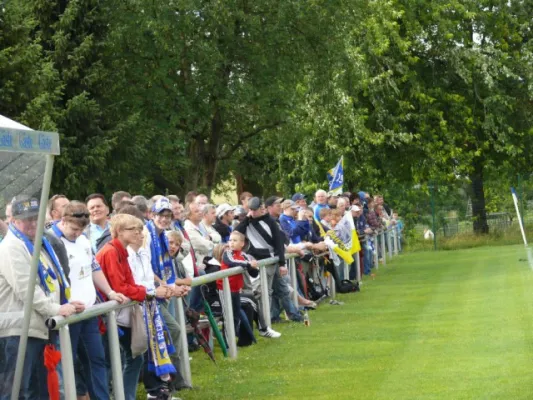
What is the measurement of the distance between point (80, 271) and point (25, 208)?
8.54 feet

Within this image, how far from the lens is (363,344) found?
16.6m

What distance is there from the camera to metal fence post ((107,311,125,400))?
1088 centimetres

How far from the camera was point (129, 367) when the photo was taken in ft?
37.7

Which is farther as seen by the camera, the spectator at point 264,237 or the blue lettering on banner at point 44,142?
the spectator at point 264,237

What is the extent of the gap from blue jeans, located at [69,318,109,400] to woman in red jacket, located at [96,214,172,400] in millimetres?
786

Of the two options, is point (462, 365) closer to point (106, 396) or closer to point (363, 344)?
point (363, 344)

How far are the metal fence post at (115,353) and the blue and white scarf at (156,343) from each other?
841 millimetres

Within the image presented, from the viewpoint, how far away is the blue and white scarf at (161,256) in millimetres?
13086

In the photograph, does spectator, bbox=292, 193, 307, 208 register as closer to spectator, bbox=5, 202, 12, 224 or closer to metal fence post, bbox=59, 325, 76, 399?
metal fence post, bbox=59, 325, 76, 399

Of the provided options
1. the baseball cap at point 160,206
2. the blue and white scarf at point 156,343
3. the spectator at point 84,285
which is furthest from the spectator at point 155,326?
the spectator at point 84,285

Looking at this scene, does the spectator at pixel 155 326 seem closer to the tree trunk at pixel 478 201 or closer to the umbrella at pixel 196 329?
the umbrella at pixel 196 329

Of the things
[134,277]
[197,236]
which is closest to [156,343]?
[134,277]

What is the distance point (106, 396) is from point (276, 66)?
29.9 metres

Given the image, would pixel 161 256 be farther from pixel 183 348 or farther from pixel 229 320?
pixel 229 320
